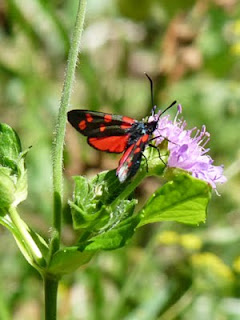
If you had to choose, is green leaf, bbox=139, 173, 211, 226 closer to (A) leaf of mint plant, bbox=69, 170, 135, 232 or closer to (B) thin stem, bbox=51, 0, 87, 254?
(A) leaf of mint plant, bbox=69, 170, 135, 232

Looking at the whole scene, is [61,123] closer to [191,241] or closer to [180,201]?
[180,201]

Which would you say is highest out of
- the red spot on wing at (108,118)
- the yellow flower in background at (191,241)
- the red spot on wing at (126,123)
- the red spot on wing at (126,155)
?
the red spot on wing at (108,118)

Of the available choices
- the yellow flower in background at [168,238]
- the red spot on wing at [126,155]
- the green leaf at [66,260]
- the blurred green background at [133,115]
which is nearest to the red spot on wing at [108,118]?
the red spot on wing at [126,155]

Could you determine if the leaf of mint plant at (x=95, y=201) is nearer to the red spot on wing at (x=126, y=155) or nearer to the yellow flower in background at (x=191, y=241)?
the red spot on wing at (x=126, y=155)

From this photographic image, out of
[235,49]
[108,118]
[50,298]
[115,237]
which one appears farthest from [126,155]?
[235,49]

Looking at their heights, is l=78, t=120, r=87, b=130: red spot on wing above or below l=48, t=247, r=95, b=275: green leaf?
above

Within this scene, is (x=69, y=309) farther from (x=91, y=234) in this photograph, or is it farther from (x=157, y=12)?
(x=157, y=12)

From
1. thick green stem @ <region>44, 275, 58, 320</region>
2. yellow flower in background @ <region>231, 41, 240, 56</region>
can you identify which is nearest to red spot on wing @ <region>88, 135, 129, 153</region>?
thick green stem @ <region>44, 275, 58, 320</region>
